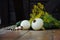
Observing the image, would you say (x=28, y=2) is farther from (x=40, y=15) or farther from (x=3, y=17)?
(x=40, y=15)

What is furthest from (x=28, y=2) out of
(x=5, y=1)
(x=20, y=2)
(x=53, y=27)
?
(x=53, y=27)

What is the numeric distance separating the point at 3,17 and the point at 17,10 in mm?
Result: 347

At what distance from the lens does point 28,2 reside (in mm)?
3201

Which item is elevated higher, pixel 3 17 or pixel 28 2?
pixel 28 2

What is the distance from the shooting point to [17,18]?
311cm

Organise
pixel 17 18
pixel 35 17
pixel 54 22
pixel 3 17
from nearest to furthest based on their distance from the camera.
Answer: pixel 35 17 → pixel 54 22 → pixel 3 17 → pixel 17 18

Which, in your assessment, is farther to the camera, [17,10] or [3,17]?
[17,10]

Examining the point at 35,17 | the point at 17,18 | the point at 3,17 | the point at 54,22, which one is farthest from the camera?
the point at 17,18

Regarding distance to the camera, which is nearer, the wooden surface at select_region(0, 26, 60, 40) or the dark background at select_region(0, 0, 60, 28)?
the wooden surface at select_region(0, 26, 60, 40)

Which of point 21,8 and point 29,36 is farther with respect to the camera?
point 21,8

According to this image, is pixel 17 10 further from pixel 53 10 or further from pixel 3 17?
pixel 53 10

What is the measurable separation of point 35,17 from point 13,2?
1.78 meters

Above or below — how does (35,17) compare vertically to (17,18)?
above

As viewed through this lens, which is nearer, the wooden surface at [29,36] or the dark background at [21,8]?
the wooden surface at [29,36]
